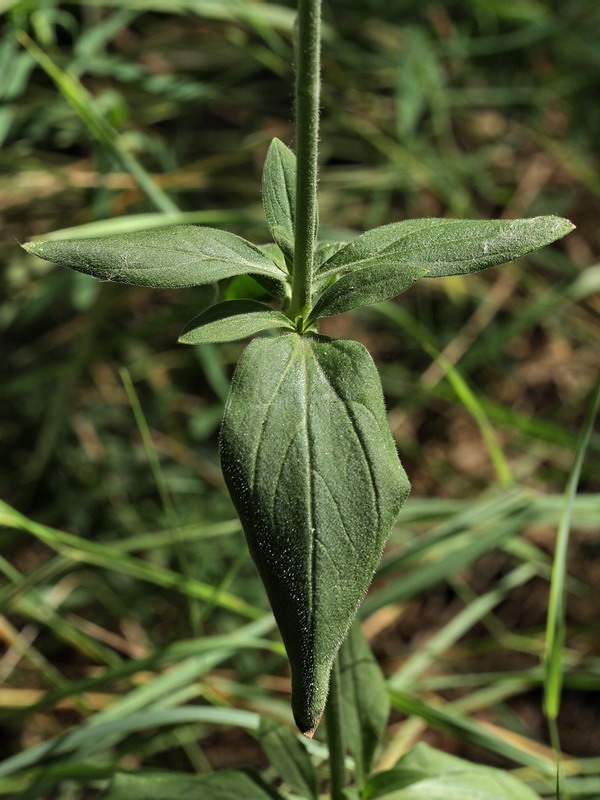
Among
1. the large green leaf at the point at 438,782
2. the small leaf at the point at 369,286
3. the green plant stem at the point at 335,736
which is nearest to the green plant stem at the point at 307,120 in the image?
the small leaf at the point at 369,286

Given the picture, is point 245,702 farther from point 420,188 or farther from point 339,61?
point 339,61

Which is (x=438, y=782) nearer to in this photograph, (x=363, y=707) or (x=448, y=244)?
(x=363, y=707)

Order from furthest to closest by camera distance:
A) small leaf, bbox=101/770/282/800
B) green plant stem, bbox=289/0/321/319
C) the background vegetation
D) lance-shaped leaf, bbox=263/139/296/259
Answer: the background vegetation < small leaf, bbox=101/770/282/800 < lance-shaped leaf, bbox=263/139/296/259 < green plant stem, bbox=289/0/321/319

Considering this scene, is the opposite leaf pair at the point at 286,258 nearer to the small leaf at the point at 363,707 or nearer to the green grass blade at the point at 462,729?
the small leaf at the point at 363,707

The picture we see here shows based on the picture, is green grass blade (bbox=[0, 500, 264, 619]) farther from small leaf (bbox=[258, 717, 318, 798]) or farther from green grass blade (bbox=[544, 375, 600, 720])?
green grass blade (bbox=[544, 375, 600, 720])

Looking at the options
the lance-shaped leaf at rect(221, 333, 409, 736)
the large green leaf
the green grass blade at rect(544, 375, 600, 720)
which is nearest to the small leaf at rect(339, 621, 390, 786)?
the large green leaf

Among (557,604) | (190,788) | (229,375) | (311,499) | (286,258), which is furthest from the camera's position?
(229,375)

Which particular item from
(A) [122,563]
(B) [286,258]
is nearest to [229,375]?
(A) [122,563]
